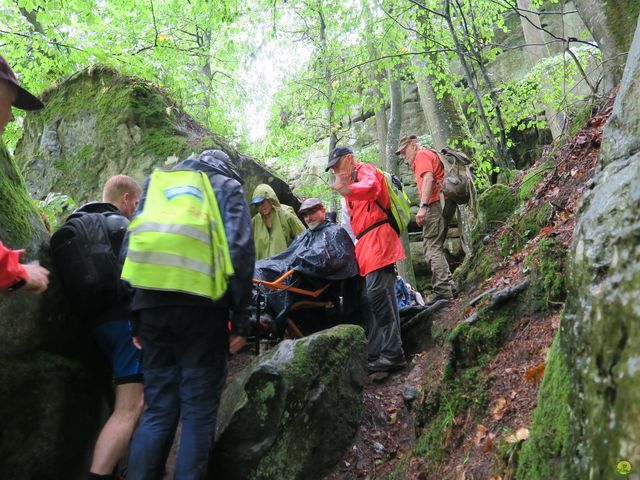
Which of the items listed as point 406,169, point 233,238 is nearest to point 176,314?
point 233,238

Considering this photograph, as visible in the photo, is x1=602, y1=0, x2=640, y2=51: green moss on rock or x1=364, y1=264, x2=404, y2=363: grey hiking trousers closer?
x1=602, y1=0, x2=640, y2=51: green moss on rock

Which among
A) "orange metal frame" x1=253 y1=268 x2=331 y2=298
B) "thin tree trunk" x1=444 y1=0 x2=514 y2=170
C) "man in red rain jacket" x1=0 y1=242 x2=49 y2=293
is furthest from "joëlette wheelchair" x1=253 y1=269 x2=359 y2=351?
"thin tree trunk" x1=444 y1=0 x2=514 y2=170

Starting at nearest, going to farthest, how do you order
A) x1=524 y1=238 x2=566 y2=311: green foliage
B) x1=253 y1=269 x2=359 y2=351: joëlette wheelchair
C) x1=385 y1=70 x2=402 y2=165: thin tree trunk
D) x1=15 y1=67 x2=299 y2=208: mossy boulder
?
x1=524 y1=238 x2=566 y2=311: green foliage → x1=253 y1=269 x2=359 y2=351: joëlette wheelchair → x1=15 y1=67 x2=299 y2=208: mossy boulder → x1=385 y1=70 x2=402 y2=165: thin tree trunk

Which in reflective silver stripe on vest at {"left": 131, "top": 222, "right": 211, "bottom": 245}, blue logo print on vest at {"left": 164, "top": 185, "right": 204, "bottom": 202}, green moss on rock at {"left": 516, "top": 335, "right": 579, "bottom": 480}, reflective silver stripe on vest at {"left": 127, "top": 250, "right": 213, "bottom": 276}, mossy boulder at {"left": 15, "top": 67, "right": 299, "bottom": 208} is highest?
mossy boulder at {"left": 15, "top": 67, "right": 299, "bottom": 208}

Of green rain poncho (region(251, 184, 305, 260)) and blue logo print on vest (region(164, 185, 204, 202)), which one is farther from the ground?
blue logo print on vest (region(164, 185, 204, 202))

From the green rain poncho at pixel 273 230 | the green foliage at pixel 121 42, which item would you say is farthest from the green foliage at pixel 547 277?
the green foliage at pixel 121 42

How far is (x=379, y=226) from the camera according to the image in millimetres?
5094

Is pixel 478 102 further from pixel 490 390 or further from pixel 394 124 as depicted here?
pixel 490 390

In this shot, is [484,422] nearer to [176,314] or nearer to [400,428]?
[400,428]

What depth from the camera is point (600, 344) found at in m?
1.67

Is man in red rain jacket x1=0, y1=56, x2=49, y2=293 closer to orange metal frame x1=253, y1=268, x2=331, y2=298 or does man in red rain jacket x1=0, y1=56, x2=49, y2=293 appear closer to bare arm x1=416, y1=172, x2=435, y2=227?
orange metal frame x1=253, y1=268, x2=331, y2=298

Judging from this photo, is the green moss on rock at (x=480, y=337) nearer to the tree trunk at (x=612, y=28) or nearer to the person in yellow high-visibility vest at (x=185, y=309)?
the person in yellow high-visibility vest at (x=185, y=309)

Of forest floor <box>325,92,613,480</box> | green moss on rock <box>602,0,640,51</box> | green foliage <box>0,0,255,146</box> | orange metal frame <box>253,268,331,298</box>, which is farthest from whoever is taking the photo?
green foliage <box>0,0,255,146</box>

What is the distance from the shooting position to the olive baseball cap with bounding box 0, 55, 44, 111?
271 cm
